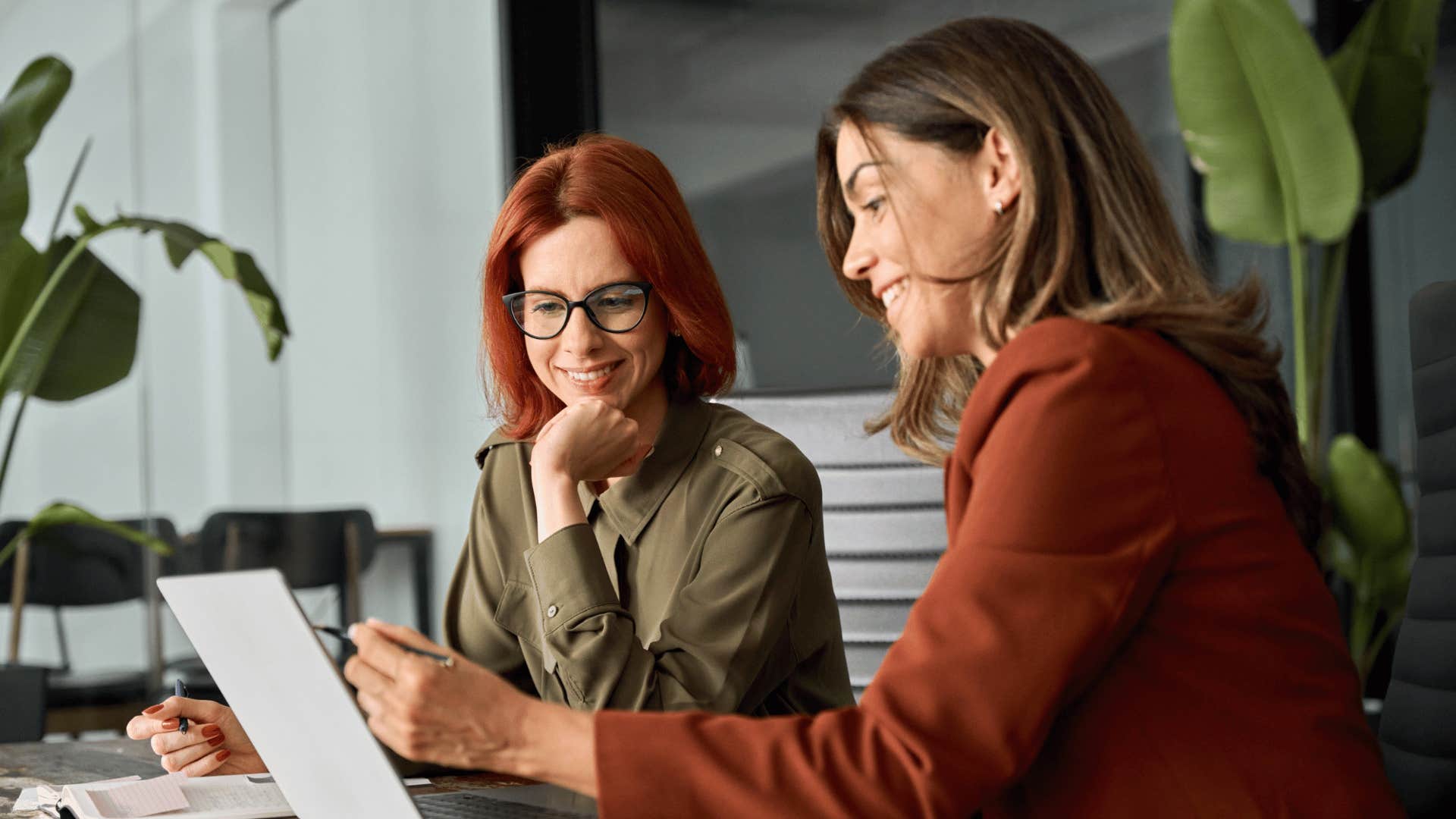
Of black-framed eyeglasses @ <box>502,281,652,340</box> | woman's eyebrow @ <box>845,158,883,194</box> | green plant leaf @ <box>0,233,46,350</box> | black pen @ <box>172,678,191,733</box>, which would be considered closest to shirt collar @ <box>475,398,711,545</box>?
black-framed eyeglasses @ <box>502,281,652,340</box>

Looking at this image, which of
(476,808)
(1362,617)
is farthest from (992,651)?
(1362,617)

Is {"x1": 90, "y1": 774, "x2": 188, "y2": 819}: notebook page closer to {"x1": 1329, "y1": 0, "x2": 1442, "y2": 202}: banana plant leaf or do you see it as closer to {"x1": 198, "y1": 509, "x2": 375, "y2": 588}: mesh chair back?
{"x1": 1329, "y1": 0, "x2": 1442, "y2": 202}: banana plant leaf

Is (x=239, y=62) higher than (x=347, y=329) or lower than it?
higher

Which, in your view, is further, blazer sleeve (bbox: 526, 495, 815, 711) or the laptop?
blazer sleeve (bbox: 526, 495, 815, 711)

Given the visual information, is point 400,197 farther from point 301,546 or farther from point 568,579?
point 568,579

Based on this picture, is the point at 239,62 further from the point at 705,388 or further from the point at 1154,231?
the point at 1154,231

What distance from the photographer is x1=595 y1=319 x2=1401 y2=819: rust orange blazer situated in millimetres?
755

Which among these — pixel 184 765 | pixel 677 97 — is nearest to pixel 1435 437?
pixel 184 765

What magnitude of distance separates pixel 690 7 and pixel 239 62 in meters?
1.51

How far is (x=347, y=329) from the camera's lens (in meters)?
4.54

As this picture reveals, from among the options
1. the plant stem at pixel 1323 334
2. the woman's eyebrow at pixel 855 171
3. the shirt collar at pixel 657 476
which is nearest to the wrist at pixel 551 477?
the shirt collar at pixel 657 476

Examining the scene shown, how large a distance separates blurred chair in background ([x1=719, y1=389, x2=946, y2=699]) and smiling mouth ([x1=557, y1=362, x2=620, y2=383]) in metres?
0.36

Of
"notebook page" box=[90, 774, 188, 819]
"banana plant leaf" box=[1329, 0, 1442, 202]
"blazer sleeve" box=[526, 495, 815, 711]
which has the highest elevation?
"banana plant leaf" box=[1329, 0, 1442, 202]

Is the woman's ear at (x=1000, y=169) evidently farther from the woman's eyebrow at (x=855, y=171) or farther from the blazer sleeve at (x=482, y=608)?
the blazer sleeve at (x=482, y=608)
